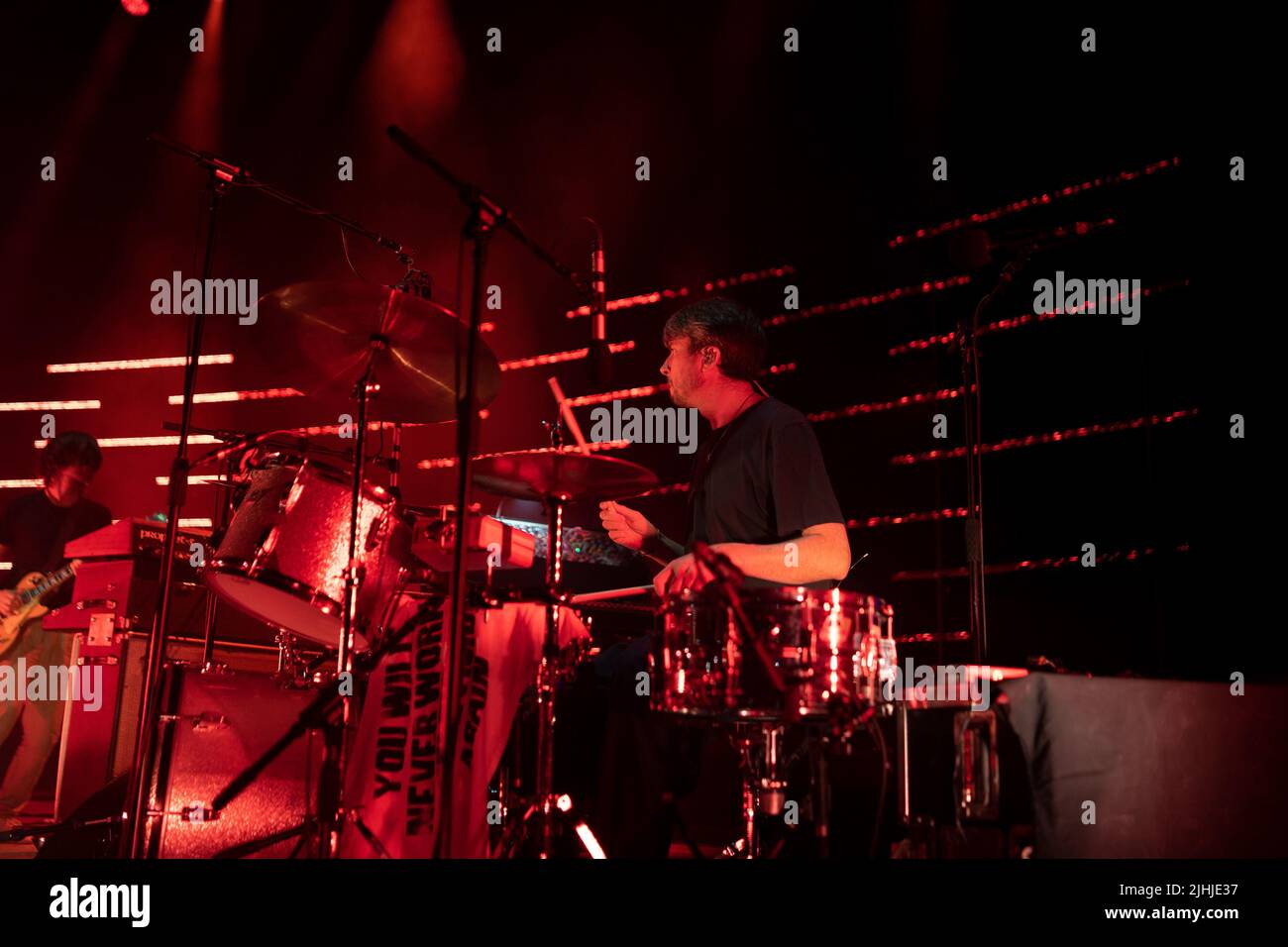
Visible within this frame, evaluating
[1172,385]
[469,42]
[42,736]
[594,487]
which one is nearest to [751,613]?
[594,487]

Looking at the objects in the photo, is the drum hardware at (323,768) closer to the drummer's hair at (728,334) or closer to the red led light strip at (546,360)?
the drummer's hair at (728,334)

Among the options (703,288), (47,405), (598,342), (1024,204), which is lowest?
(598,342)

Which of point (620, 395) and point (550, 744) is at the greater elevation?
point (620, 395)

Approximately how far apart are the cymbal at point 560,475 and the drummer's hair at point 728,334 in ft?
1.57

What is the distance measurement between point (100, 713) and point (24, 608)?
115cm

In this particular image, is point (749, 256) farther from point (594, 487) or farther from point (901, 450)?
point (594, 487)

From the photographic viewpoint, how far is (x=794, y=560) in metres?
2.78

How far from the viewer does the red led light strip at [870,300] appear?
5082mm

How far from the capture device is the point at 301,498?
3277mm

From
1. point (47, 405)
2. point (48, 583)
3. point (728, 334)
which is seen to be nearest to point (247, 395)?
point (47, 405)

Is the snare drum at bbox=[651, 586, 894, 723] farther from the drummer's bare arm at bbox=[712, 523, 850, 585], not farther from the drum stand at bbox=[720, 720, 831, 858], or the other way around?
the drummer's bare arm at bbox=[712, 523, 850, 585]

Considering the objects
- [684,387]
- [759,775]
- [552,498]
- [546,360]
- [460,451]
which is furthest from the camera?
[546,360]

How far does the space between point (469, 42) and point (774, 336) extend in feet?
9.80

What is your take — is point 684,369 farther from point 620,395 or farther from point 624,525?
point 620,395
